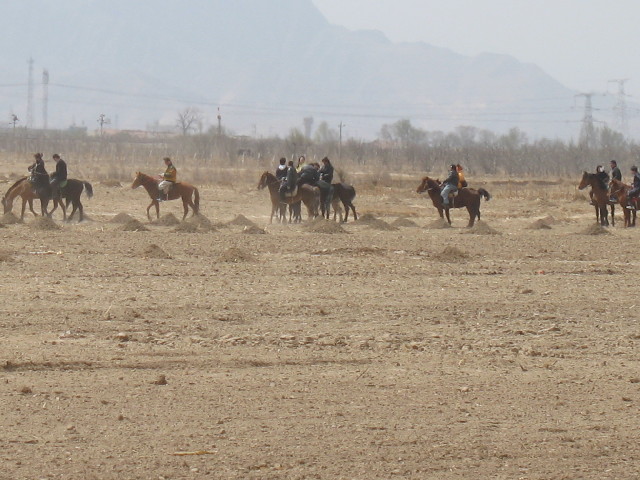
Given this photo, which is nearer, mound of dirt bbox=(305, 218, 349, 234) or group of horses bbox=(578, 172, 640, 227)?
mound of dirt bbox=(305, 218, 349, 234)

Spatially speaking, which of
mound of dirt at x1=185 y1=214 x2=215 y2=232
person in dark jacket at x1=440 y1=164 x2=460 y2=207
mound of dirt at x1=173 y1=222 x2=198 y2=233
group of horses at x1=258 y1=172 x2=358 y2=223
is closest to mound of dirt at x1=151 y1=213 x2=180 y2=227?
mound of dirt at x1=185 y1=214 x2=215 y2=232

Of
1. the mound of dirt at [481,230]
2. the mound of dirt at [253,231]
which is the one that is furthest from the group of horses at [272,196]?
the mound of dirt at [253,231]

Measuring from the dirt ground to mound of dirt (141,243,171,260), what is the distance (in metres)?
0.07

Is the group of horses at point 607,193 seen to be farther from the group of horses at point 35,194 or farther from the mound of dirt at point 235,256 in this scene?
the mound of dirt at point 235,256

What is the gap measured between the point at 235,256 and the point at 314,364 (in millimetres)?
9215

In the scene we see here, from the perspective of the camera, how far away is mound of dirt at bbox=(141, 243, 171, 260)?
797 inches

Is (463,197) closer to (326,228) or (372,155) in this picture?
(326,228)

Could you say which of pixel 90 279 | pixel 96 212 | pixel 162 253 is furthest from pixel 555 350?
pixel 96 212

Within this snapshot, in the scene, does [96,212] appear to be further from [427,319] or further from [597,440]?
[597,440]

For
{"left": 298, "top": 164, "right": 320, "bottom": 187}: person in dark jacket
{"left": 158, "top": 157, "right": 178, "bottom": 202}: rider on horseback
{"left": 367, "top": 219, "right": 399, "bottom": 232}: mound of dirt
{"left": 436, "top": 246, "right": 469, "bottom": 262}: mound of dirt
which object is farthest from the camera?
{"left": 158, "top": 157, "right": 178, "bottom": 202}: rider on horseback

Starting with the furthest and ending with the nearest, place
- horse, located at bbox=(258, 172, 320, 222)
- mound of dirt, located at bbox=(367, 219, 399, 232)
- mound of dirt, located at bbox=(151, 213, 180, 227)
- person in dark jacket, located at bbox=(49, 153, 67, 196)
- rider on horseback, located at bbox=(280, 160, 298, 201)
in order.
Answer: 1. horse, located at bbox=(258, 172, 320, 222)
2. rider on horseback, located at bbox=(280, 160, 298, 201)
3. person in dark jacket, located at bbox=(49, 153, 67, 196)
4. mound of dirt, located at bbox=(367, 219, 399, 232)
5. mound of dirt, located at bbox=(151, 213, 180, 227)

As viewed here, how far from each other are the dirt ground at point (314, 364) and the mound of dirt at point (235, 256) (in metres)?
0.05

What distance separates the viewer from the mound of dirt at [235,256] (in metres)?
20.1

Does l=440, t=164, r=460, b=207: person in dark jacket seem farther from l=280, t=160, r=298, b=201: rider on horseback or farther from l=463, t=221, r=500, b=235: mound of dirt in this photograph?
l=280, t=160, r=298, b=201: rider on horseback
